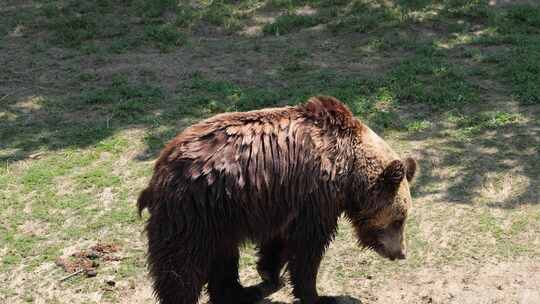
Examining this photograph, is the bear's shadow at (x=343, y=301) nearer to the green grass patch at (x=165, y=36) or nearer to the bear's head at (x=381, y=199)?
the bear's head at (x=381, y=199)

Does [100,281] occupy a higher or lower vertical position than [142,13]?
lower

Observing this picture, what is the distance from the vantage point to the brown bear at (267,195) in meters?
4.91

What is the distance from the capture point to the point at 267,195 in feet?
16.5

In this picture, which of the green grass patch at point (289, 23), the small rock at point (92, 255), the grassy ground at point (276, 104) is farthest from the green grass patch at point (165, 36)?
the small rock at point (92, 255)

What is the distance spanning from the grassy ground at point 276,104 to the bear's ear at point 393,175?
1.14 m

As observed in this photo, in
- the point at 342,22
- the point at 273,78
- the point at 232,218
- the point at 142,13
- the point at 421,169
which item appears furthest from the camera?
the point at 142,13

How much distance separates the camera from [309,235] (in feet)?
17.3

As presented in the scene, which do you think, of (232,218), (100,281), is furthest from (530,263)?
(100,281)

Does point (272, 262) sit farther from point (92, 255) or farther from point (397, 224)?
point (92, 255)

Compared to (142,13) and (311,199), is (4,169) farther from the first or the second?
(142,13)

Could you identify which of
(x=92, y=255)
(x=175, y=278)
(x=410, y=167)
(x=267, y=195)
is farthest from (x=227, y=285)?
(x=410, y=167)

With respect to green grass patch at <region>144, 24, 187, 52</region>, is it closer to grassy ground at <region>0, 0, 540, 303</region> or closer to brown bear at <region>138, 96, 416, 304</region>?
grassy ground at <region>0, 0, 540, 303</region>

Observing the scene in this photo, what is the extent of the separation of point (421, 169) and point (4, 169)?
479cm

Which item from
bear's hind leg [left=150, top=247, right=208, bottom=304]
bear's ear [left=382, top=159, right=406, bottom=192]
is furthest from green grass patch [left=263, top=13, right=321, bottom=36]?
bear's hind leg [left=150, top=247, right=208, bottom=304]
